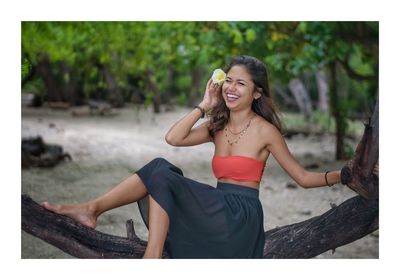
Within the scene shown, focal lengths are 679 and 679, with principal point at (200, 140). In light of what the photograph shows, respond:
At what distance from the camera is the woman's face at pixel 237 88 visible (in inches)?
117

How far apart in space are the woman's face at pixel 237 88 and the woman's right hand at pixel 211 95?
27 millimetres

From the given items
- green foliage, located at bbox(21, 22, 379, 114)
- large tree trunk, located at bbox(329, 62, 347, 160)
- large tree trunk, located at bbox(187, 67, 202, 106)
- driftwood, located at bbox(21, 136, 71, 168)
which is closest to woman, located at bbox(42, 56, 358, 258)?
green foliage, located at bbox(21, 22, 379, 114)

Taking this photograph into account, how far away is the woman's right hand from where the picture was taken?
2975 mm

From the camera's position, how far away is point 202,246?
2.86 meters

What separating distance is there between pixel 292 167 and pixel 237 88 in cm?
42

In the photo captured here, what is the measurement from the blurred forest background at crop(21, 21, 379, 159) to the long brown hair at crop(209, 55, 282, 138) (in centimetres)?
104

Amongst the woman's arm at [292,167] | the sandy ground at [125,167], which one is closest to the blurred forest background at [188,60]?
the sandy ground at [125,167]

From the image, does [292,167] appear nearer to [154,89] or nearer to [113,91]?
[113,91]

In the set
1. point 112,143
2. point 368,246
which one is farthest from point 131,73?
point 368,246

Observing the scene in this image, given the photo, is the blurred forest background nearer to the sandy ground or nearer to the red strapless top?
the sandy ground

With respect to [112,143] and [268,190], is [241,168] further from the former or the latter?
[112,143]

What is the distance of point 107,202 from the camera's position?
284 cm

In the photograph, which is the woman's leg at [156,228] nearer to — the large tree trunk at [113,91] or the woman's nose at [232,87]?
the woman's nose at [232,87]

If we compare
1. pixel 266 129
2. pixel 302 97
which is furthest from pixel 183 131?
pixel 302 97
